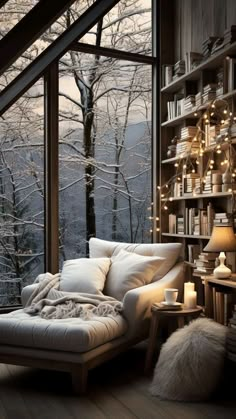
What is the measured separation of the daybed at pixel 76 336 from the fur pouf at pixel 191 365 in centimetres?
42

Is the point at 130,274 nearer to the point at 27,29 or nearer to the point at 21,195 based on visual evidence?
the point at 21,195

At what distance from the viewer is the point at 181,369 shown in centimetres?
334

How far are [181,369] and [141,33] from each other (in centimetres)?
359

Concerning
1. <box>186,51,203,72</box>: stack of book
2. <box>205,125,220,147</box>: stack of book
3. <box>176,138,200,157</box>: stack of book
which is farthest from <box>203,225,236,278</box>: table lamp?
<box>186,51,203,72</box>: stack of book

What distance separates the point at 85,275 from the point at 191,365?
Answer: 1.31 meters

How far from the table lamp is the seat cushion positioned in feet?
2.84

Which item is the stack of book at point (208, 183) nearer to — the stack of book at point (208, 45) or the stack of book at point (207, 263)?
the stack of book at point (207, 263)

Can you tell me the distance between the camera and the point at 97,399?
133 inches

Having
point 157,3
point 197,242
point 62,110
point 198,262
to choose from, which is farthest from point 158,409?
point 157,3

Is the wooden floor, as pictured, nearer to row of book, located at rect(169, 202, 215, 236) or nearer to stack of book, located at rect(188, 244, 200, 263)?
stack of book, located at rect(188, 244, 200, 263)

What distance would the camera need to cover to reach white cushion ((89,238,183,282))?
4.51 metres

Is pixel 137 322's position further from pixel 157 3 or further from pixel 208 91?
pixel 157 3

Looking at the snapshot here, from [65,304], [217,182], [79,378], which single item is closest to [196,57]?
[217,182]

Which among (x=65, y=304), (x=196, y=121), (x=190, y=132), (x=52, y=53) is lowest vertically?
(x=65, y=304)
